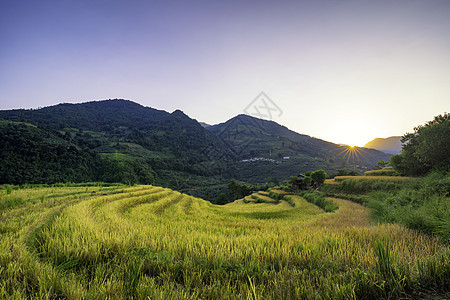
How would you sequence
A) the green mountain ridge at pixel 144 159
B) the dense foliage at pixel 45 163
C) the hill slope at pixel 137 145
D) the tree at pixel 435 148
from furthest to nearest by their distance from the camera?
the hill slope at pixel 137 145 → the green mountain ridge at pixel 144 159 → the dense foliage at pixel 45 163 → the tree at pixel 435 148

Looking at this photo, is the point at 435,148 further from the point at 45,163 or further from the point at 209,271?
the point at 45,163

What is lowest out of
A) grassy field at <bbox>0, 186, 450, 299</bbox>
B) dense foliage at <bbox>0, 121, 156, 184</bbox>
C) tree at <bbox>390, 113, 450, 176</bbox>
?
dense foliage at <bbox>0, 121, 156, 184</bbox>

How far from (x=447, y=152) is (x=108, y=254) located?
24.4 metres

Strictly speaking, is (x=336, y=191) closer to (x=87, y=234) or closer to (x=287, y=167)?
(x=87, y=234)

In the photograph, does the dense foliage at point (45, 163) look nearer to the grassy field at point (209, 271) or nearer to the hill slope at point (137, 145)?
the hill slope at point (137, 145)

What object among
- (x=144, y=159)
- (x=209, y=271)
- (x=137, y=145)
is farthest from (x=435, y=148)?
(x=137, y=145)

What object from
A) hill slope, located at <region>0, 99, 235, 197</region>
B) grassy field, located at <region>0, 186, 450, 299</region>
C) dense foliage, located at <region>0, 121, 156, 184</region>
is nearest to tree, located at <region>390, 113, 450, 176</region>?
grassy field, located at <region>0, 186, 450, 299</region>

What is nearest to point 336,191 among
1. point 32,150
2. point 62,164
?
point 62,164

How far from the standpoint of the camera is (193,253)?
2.90 meters

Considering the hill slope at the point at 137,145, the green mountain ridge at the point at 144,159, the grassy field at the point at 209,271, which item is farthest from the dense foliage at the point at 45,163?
the grassy field at the point at 209,271

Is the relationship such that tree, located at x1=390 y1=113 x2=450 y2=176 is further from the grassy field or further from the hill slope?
the hill slope

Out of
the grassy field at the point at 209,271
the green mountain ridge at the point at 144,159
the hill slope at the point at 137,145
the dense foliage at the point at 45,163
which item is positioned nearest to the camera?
the grassy field at the point at 209,271

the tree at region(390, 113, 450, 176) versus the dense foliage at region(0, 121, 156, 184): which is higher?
the tree at region(390, 113, 450, 176)

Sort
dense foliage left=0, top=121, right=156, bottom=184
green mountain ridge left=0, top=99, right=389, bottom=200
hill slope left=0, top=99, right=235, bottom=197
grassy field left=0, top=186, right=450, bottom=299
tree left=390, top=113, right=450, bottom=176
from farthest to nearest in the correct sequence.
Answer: hill slope left=0, top=99, right=235, bottom=197 < green mountain ridge left=0, top=99, right=389, bottom=200 < dense foliage left=0, top=121, right=156, bottom=184 < tree left=390, top=113, right=450, bottom=176 < grassy field left=0, top=186, right=450, bottom=299
